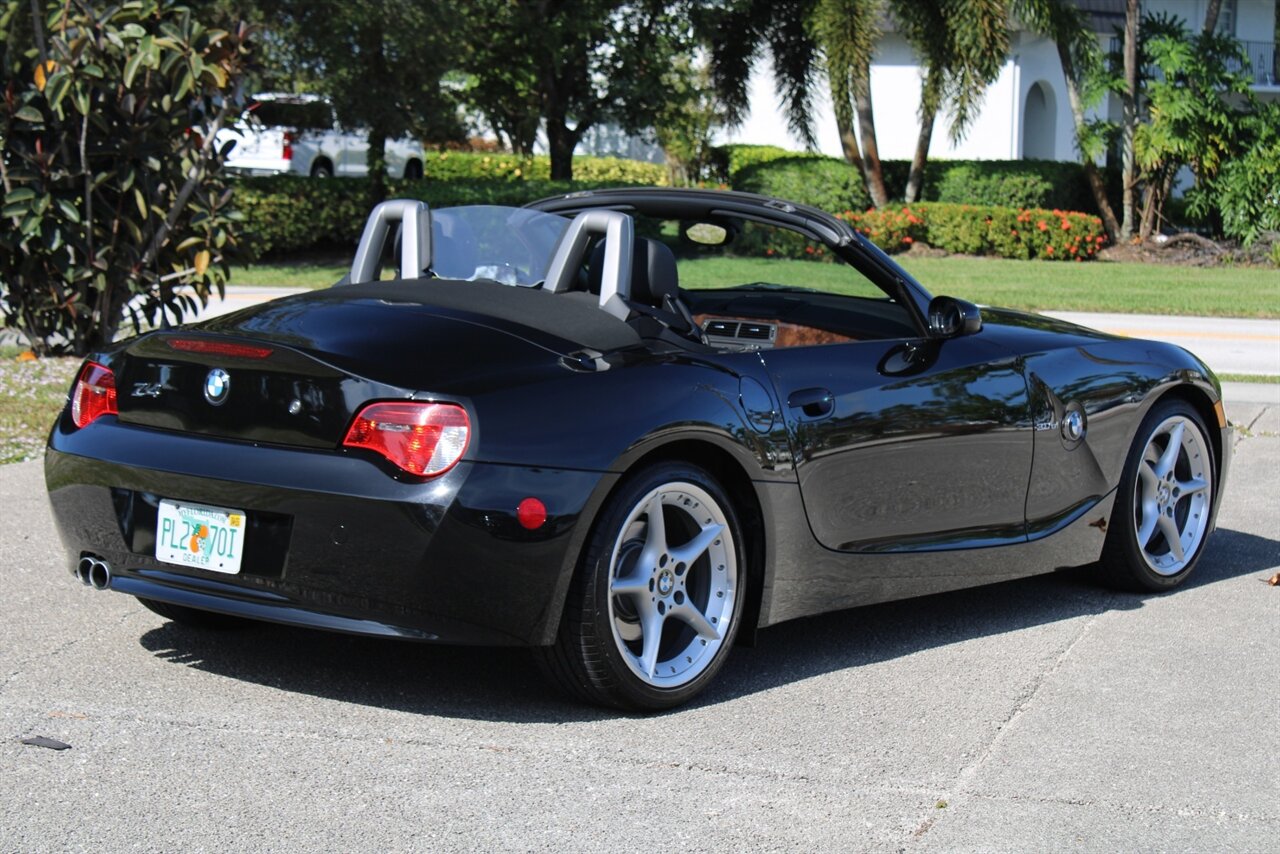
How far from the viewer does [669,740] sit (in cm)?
436

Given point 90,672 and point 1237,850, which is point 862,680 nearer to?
point 1237,850

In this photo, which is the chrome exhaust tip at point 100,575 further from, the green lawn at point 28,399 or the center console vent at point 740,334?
the green lawn at point 28,399

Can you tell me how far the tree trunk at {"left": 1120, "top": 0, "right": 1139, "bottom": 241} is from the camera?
1079 inches

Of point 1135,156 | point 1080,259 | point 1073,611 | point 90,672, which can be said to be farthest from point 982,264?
point 90,672

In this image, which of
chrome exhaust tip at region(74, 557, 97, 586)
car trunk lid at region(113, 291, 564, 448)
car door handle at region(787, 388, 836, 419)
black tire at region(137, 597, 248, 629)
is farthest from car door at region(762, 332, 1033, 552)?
chrome exhaust tip at region(74, 557, 97, 586)

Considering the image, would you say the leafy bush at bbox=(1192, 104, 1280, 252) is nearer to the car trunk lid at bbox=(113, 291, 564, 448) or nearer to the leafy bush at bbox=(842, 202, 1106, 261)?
the leafy bush at bbox=(842, 202, 1106, 261)

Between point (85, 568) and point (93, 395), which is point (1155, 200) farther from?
point (85, 568)

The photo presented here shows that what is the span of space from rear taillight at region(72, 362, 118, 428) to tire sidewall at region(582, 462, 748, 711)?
1481 millimetres

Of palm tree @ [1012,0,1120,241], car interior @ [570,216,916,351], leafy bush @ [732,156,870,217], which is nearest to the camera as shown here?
→ car interior @ [570,216,916,351]

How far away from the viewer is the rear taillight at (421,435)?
13.7ft

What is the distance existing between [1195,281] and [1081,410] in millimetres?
17483

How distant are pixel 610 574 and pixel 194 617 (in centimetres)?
158

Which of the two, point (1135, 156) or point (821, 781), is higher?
point (1135, 156)

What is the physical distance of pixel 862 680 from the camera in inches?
197
